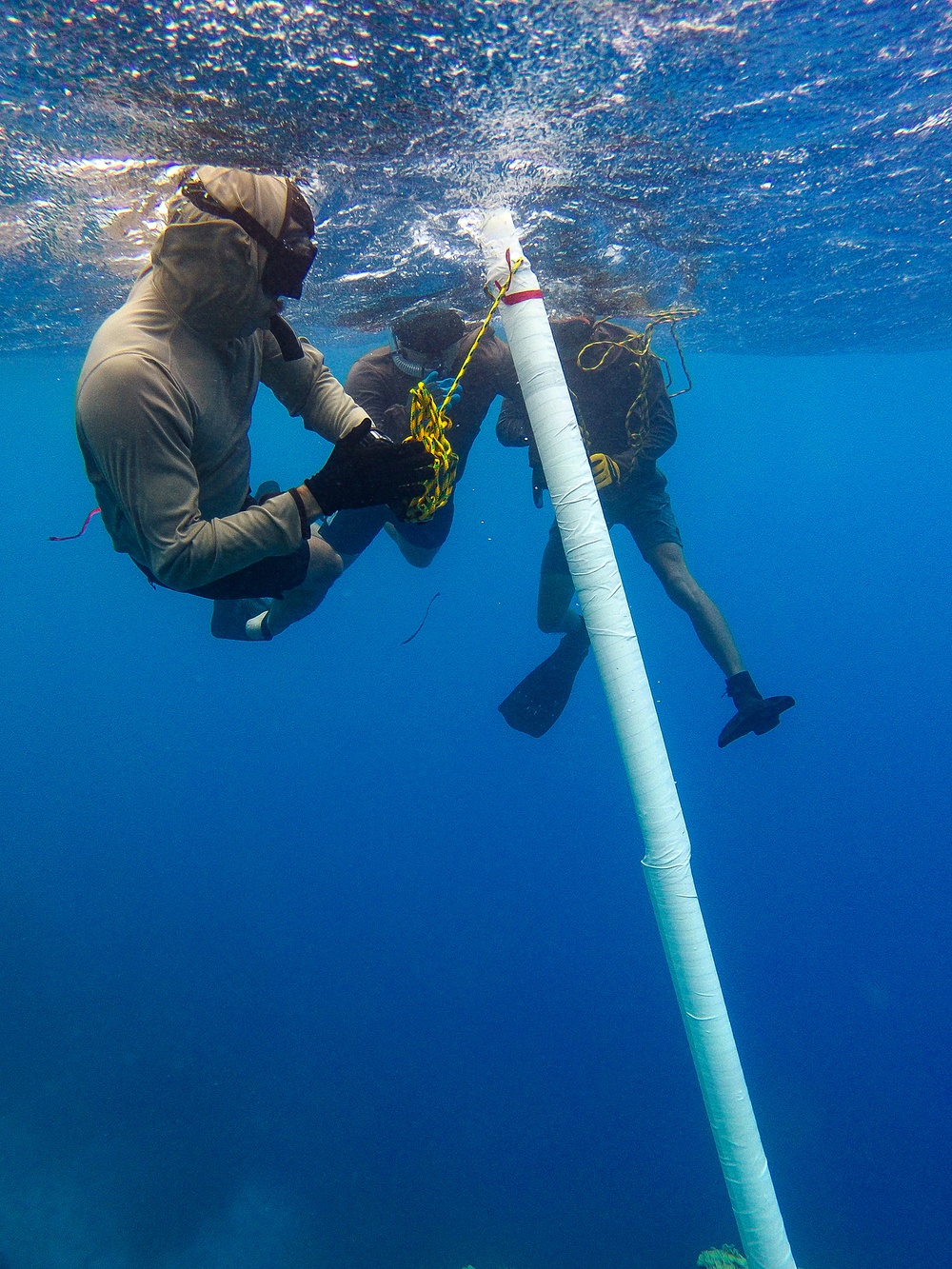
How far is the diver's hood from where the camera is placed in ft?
7.97

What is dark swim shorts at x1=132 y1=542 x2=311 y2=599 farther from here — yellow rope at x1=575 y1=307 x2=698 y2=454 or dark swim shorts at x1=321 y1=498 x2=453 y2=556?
yellow rope at x1=575 y1=307 x2=698 y2=454

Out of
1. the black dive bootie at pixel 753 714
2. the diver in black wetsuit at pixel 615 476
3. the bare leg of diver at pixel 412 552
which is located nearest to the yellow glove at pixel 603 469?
the diver in black wetsuit at pixel 615 476

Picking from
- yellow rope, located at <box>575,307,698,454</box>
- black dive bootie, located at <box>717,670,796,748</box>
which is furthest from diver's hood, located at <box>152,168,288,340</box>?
black dive bootie, located at <box>717,670,796,748</box>

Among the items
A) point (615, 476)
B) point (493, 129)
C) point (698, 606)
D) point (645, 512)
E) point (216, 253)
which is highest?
point (493, 129)

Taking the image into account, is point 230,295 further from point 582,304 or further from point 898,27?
point 582,304

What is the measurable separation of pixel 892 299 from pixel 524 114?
31.0 feet

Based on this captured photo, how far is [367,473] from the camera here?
2576 mm

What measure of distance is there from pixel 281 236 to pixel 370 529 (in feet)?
8.98

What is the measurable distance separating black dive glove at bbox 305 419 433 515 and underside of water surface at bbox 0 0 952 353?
274 cm

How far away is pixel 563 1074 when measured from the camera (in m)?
11.8

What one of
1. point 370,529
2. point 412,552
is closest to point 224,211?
point 370,529

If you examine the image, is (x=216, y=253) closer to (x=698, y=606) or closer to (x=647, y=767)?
(x=647, y=767)

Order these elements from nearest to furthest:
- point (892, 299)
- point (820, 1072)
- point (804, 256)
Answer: point (804, 256)
point (892, 299)
point (820, 1072)

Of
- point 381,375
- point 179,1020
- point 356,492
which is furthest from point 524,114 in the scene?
point 179,1020
